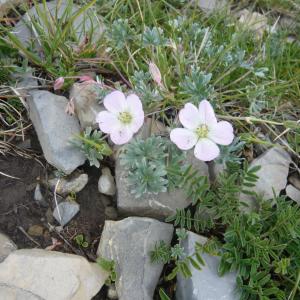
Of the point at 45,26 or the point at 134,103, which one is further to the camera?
the point at 45,26

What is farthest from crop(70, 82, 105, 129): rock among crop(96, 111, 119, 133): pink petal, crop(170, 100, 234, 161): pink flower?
crop(170, 100, 234, 161): pink flower

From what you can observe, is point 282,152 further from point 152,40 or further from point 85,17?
point 85,17

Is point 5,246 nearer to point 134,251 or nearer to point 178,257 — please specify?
point 134,251

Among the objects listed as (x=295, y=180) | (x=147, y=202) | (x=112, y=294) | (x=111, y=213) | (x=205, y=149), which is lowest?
(x=112, y=294)

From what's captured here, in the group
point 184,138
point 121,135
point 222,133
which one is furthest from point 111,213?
point 222,133

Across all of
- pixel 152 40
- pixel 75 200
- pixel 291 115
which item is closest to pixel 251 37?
pixel 291 115

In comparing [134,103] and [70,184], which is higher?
[134,103]

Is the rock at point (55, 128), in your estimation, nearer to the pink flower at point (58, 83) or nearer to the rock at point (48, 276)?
the pink flower at point (58, 83)
